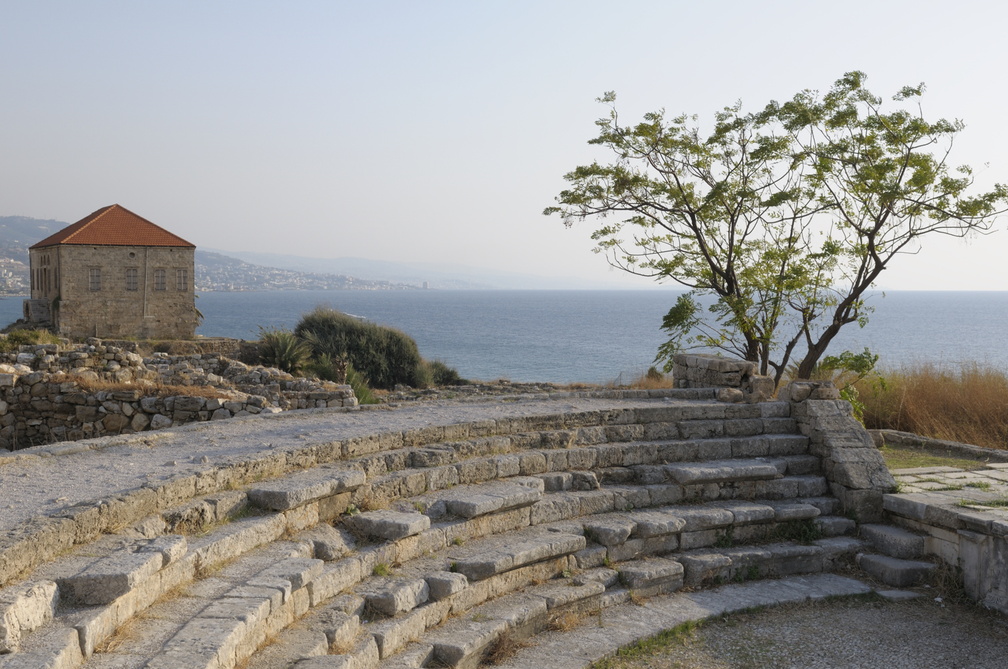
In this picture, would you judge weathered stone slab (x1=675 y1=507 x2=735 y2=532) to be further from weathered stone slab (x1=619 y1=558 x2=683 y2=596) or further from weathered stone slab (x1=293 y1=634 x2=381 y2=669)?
weathered stone slab (x1=293 y1=634 x2=381 y2=669)

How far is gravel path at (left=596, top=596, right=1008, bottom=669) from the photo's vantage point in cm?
574

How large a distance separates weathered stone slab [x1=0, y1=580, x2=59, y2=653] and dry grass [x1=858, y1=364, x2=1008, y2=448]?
11809mm

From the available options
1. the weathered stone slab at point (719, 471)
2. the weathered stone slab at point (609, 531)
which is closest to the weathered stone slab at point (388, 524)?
the weathered stone slab at point (609, 531)

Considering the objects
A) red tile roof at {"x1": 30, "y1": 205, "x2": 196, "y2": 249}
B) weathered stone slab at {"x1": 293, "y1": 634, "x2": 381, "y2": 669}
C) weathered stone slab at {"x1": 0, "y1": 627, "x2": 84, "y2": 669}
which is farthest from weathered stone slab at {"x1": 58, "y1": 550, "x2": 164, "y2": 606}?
red tile roof at {"x1": 30, "y1": 205, "x2": 196, "y2": 249}

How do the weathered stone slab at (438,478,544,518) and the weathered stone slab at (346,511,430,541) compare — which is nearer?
the weathered stone slab at (346,511,430,541)

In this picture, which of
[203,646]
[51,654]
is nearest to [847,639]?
[203,646]

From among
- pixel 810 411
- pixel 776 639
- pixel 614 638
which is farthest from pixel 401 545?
pixel 810 411

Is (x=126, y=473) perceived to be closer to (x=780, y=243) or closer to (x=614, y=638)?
(x=614, y=638)

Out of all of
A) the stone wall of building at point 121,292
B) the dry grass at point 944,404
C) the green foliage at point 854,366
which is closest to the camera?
the green foliage at point 854,366

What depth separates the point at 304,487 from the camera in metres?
5.81

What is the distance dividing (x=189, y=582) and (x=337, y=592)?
1000 mm

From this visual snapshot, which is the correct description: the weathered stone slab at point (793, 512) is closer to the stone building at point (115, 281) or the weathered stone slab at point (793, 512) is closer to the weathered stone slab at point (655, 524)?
the weathered stone slab at point (655, 524)

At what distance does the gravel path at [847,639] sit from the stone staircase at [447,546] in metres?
0.68

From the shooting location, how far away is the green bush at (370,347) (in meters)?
26.2
